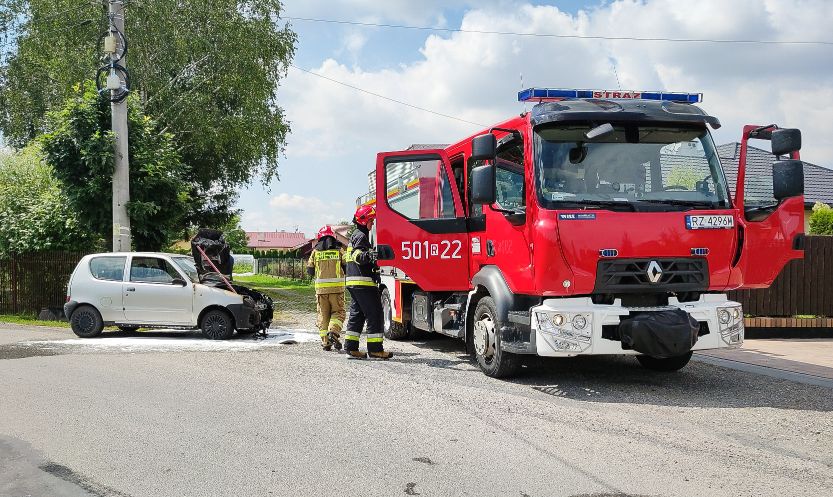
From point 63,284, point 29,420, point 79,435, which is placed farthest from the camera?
point 63,284

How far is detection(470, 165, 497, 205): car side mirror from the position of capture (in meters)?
7.92

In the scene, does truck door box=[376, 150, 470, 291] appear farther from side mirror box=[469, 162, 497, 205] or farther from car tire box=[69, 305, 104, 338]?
car tire box=[69, 305, 104, 338]

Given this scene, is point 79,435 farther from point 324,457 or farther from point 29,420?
point 324,457

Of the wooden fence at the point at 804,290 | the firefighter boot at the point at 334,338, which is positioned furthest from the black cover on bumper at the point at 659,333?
the wooden fence at the point at 804,290

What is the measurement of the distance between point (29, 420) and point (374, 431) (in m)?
2.95

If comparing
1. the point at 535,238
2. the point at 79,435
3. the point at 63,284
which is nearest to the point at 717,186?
the point at 535,238

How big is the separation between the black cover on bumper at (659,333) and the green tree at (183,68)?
18161mm

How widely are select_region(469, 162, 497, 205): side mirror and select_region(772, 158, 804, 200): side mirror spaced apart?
2.88 metres

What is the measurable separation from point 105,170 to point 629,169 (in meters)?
12.3

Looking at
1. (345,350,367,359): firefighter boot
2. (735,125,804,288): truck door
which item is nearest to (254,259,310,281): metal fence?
(345,350,367,359): firefighter boot

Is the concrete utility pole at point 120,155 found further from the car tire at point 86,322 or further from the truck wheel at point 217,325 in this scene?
the truck wheel at point 217,325

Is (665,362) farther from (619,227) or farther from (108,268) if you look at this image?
(108,268)

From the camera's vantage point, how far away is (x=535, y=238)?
730 cm

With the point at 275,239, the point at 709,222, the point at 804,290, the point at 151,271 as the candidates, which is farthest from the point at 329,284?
the point at 275,239
